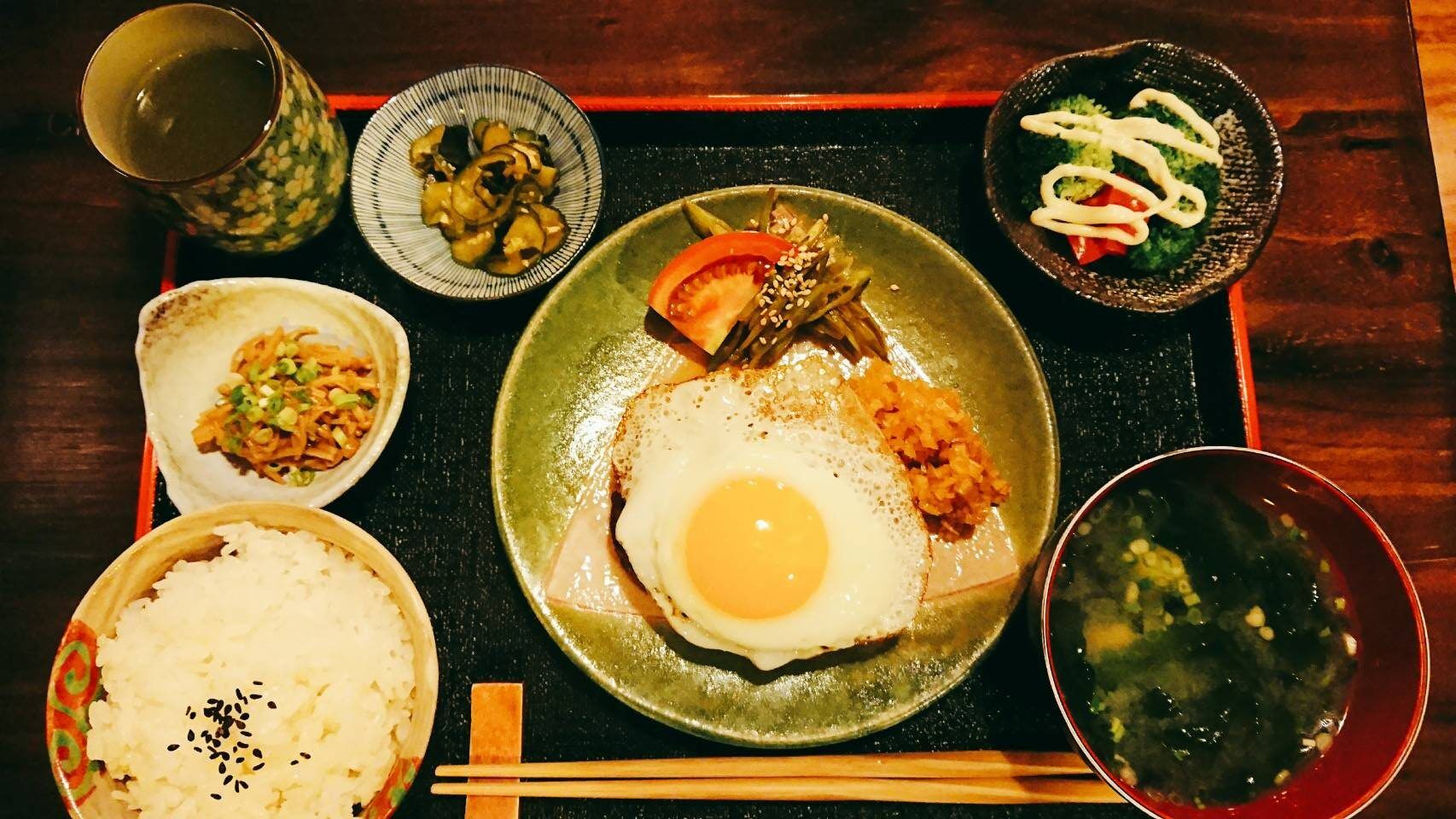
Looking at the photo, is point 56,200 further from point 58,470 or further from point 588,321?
point 588,321

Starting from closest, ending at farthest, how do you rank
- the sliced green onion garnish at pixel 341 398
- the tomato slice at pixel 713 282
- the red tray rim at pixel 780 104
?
the sliced green onion garnish at pixel 341 398
the tomato slice at pixel 713 282
the red tray rim at pixel 780 104

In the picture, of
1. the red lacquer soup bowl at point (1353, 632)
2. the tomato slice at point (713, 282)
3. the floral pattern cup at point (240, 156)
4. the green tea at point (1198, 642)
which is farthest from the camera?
the tomato slice at point (713, 282)

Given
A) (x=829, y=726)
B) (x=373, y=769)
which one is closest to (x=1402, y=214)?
(x=829, y=726)

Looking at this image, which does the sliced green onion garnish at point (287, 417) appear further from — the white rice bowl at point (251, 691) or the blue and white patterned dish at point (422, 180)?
the blue and white patterned dish at point (422, 180)

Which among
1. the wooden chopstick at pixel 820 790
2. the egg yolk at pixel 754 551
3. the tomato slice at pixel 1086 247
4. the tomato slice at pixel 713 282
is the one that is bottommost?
the wooden chopstick at pixel 820 790

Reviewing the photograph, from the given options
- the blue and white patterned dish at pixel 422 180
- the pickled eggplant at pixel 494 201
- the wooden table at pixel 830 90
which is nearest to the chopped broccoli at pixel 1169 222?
the wooden table at pixel 830 90
